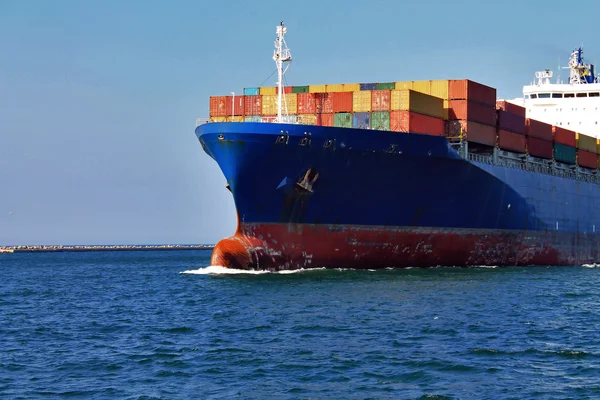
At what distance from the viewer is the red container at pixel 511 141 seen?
145 feet

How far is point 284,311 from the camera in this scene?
25.0 metres

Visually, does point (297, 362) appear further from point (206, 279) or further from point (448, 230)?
point (448, 230)

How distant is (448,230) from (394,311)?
1597 centimetres

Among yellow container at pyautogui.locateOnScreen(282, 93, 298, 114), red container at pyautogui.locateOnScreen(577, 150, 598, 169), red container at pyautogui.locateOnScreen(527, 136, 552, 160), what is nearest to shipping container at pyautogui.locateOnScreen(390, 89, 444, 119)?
yellow container at pyautogui.locateOnScreen(282, 93, 298, 114)

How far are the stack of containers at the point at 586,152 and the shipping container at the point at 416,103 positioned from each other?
1751 centimetres

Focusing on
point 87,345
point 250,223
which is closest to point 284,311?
point 87,345

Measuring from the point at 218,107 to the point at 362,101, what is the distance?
24.0 ft

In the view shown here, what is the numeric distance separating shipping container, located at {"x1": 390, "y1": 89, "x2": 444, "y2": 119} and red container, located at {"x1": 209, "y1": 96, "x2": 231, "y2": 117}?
8329 mm

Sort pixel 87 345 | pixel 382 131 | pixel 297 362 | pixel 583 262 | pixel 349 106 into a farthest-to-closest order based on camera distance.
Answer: pixel 583 262
pixel 349 106
pixel 382 131
pixel 87 345
pixel 297 362

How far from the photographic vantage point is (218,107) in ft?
135

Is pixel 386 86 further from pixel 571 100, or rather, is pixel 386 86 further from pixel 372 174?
pixel 571 100

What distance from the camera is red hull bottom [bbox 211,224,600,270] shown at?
35.8 meters

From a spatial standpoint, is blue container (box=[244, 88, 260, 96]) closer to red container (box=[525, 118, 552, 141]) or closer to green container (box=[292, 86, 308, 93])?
green container (box=[292, 86, 308, 93])

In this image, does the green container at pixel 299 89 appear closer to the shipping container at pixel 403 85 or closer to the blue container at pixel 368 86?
the blue container at pixel 368 86
